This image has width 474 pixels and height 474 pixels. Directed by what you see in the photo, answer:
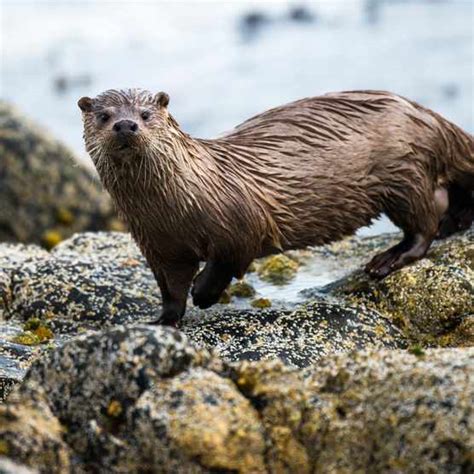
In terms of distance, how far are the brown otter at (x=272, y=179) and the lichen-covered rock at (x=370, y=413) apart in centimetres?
225

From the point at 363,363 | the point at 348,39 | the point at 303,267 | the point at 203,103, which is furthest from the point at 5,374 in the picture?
the point at 348,39

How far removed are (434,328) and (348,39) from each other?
15165 millimetres

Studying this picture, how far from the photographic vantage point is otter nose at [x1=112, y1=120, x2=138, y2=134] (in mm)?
6512

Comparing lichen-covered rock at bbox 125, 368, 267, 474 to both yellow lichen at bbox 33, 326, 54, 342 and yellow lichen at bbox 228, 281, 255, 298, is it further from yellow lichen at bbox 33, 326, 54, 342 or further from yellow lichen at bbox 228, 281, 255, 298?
yellow lichen at bbox 228, 281, 255, 298

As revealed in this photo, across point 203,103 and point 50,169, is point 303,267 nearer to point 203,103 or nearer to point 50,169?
point 50,169

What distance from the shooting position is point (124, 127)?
651cm

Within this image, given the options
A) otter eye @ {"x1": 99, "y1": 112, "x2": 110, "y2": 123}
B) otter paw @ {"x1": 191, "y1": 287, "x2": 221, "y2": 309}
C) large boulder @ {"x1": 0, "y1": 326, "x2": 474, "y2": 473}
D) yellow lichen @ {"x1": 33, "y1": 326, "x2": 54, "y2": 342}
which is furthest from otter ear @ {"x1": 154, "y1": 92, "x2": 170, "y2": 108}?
large boulder @ {"x1": 0, "y1": 326, "x2": 474, "y2": 473}

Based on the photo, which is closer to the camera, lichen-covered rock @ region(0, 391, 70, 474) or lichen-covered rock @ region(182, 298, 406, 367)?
lichen-covered rock @ region(0, 391, 70, 474)

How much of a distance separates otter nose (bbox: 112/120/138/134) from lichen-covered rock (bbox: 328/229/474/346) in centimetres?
189

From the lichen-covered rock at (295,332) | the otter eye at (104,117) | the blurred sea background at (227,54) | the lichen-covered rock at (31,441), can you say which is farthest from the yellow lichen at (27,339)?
the blurred sea background at (227,54)

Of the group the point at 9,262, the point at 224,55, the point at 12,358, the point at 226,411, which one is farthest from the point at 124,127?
the point at 224,55

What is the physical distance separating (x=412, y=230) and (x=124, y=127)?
2.31m

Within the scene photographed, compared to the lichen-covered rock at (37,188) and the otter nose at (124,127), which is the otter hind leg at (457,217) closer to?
the otter nose at (124,127)

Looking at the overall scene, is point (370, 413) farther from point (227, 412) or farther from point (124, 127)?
point (124, 127)
